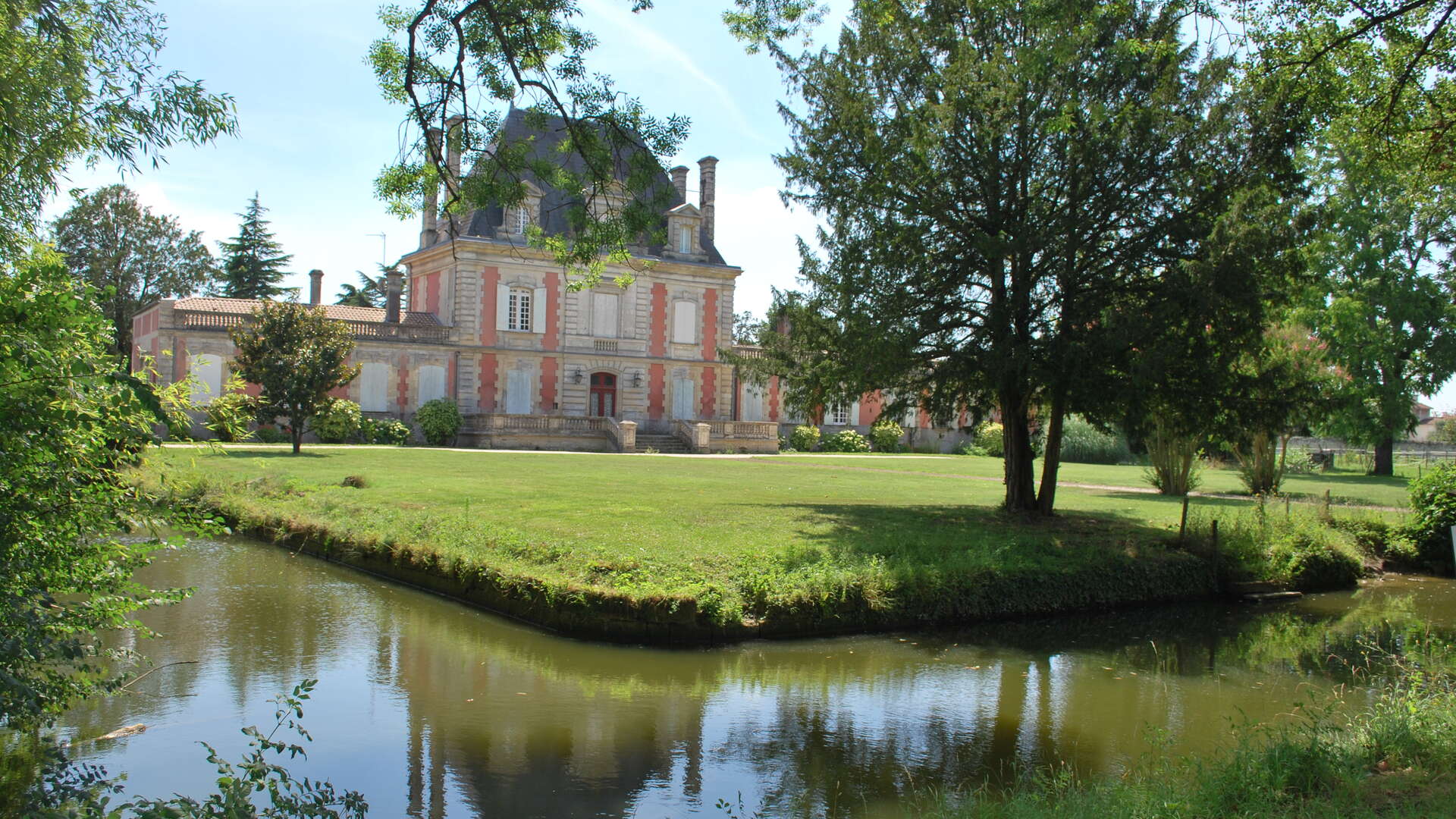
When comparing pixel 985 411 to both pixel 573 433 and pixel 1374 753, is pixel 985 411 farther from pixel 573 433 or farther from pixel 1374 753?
pixel 573 433

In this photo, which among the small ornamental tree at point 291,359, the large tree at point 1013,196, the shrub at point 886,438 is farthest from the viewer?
the shrub at point 886,438

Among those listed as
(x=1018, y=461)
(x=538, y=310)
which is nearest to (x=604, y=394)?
(x=538, y=310)

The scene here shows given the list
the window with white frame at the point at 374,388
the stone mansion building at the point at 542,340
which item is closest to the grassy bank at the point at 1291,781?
the stone mansion building at the point at 542,340

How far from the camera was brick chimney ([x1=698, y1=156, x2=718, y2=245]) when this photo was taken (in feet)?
131

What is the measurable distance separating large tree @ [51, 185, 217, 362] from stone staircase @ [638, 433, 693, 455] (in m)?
22.9

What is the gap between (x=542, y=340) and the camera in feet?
121

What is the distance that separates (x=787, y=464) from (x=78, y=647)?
23.4 m

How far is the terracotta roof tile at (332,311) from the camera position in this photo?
1308 inches

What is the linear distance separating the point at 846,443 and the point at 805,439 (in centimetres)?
157

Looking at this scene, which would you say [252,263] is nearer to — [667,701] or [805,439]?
[805,439]


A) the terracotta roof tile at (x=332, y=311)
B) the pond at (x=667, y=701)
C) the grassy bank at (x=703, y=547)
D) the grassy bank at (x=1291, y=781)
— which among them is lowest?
the pond at (x=667, y=701)

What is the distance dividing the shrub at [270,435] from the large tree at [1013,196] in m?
19.3

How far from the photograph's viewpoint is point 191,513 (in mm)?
→ 5453

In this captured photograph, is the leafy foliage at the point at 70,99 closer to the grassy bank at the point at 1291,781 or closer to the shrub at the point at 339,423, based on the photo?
the grassy bank at the point at 1291,781
